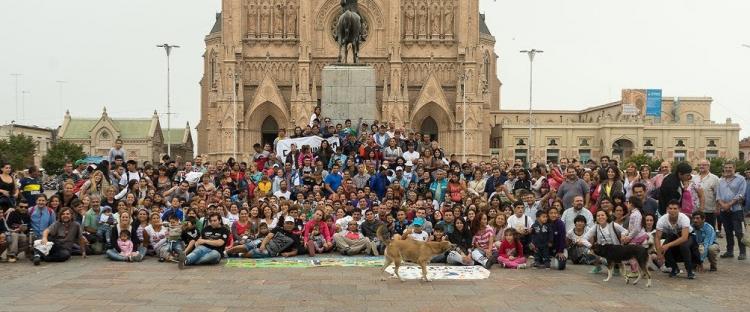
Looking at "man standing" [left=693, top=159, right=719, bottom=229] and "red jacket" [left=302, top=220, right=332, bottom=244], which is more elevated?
"man standing" [left=693, top=159, right=719, bottom=229]

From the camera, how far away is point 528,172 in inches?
629

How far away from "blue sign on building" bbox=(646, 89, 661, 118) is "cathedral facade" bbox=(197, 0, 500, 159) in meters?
36.9

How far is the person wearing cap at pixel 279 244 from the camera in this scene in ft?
42.2

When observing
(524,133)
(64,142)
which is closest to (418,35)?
(524,133)

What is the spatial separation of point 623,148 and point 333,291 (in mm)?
73084

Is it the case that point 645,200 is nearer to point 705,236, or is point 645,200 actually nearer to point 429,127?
point 705,236

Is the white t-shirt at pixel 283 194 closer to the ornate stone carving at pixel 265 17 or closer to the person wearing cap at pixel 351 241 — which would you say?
the person wearing cap at pixel 351 241

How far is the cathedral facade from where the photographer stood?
57406 millimetres

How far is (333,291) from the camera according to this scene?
374 inches

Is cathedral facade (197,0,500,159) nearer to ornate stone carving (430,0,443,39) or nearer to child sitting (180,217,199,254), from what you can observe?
ornate stone carving (430,0,443,39)

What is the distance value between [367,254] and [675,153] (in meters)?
72.6

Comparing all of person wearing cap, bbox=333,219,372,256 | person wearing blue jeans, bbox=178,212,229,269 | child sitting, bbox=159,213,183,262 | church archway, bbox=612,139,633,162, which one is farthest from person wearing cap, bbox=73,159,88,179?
church archway, bbox=612,139,633,162

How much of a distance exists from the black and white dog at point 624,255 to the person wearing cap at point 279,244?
208 inches

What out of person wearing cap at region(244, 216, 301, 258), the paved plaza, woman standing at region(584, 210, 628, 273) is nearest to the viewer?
the paved plaza
